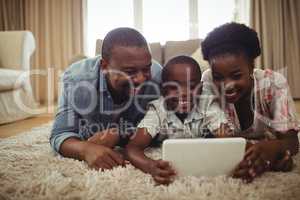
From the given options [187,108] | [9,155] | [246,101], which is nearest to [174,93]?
[187,108]

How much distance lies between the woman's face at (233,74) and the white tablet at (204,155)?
0.74ft

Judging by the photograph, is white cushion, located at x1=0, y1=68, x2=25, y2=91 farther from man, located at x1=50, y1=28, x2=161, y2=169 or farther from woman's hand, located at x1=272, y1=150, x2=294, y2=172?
woman's hand, located at x1=272, y1=150, x2=294, y2=172

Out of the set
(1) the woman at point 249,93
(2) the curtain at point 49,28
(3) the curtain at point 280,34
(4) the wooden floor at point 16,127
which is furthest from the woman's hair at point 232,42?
(2) the curtain at point 49,28

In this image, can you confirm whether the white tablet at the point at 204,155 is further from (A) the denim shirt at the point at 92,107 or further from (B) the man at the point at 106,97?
(A) the denim shirt at the point at 92,107

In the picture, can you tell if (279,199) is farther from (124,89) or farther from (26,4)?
(26,4)

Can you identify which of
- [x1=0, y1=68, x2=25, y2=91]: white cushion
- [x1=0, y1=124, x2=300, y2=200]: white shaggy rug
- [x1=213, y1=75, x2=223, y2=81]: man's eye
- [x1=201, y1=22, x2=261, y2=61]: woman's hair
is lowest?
[x1=0, y1=124, x2=300, y2=200]: white shaggy rug

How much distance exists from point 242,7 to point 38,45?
240 cm

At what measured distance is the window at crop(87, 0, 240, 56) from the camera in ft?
12.5

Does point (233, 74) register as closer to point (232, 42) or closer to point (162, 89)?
point (232, 42)

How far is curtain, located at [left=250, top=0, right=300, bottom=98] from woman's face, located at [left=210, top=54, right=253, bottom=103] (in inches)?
111

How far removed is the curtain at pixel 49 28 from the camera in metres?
3.88

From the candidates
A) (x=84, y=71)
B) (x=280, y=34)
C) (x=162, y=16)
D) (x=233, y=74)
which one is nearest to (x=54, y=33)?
(x=162, y=16)

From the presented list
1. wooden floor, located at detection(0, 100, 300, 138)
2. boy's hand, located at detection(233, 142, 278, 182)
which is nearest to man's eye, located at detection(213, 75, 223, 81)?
boy's hand, located at detection(233, 142, 278, 182)

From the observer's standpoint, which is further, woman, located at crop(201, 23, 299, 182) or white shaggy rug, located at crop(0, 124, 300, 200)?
woman, located at crop(201, 23, 299, 182)
